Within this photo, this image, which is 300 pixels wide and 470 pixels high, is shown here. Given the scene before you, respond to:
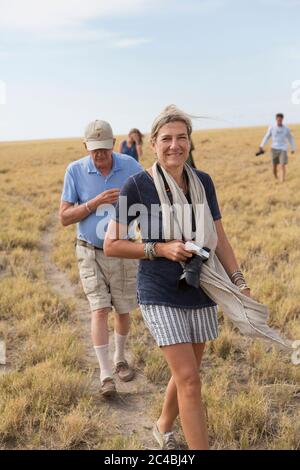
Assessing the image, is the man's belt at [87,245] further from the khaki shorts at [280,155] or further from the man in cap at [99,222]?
the khaki shorts at [280,155]

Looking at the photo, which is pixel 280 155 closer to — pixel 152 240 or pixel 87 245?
pixel 87 245

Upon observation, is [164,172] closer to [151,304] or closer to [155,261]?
[155,261]

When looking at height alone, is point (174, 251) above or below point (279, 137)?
below

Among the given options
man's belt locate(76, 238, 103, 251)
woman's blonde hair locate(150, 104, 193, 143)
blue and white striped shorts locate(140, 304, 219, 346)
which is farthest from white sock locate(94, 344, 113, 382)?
woman's blonde hair locate(150, 104, 193, 143)

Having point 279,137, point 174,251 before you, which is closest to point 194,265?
point 174,251

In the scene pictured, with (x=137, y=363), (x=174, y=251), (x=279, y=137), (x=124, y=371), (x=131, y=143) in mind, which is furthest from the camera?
(x=279, y=137)

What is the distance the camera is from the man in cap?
14.1 feet

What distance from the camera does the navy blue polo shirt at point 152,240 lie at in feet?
9.99

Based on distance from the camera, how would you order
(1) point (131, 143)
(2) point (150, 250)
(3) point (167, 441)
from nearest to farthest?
(2) point (150, 250) < (3) point (167, 441) < (1) point (131, 143)

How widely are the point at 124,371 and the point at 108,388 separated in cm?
51

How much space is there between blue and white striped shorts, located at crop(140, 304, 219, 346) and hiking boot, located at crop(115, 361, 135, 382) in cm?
173

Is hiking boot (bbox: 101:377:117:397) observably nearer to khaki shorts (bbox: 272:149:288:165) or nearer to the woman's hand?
the woman's hand

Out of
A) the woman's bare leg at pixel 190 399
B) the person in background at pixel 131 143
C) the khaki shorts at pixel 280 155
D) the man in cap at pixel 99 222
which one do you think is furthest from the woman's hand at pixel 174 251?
the khaki shorts at pixel 280 155

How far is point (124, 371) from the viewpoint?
486 cm
